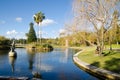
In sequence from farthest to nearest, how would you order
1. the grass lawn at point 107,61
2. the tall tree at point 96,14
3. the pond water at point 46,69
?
the tall tree at point 96,14 → the grass lawn at point 107,61 → the pond water at point 46,69

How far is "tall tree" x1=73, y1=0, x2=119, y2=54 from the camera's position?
33656 millimetres

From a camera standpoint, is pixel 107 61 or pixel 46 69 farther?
pixel 107 61

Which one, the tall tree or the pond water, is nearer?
the pond water

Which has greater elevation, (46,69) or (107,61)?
(107,61)

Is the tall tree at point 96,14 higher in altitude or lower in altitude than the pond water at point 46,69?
higher

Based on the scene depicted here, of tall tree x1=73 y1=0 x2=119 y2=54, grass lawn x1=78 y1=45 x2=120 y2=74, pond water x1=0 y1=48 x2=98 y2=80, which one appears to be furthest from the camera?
tall tree x1=73 y1=0 x2=119 y2=54

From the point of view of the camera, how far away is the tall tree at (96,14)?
110ft

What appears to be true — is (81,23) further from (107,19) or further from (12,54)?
(12,54)

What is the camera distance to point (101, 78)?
20.5m

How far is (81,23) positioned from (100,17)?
336 cm

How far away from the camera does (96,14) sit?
3453cm

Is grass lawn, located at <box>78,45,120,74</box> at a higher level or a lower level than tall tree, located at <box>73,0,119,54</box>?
lower

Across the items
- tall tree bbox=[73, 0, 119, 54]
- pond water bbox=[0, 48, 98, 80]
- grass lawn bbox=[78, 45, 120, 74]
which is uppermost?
tall tree bbox=[73, 0, 119, 54]

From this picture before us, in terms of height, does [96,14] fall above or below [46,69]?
above
